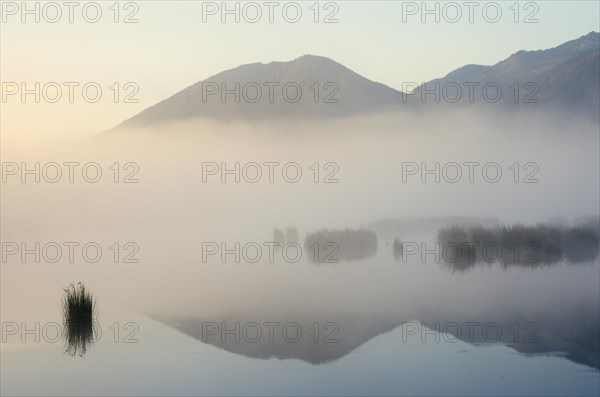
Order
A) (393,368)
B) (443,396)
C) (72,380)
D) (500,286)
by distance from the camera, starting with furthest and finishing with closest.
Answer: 1. (500,286)
2. (393,368)
3. (72,380)
4. (443,396)

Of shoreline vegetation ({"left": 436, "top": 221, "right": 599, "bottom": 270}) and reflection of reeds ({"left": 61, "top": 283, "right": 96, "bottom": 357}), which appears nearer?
reflection of reeds ({"left": 61, "top": 283, "right": 96, "bottom": 357})

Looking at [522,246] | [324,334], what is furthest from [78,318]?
[522,246]

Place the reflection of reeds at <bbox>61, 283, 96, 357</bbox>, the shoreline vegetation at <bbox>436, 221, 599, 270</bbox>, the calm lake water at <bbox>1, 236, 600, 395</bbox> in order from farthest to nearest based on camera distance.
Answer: the shoreline vegetation at <bbox>436, 221, 599, 270</bbox>, the reflection of reeds at <bbox>61, 283, 96, 357</bbox>, the calm lake water at <bbox>1, 236, 600, 395</bbox>

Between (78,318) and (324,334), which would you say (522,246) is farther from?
(78,318)

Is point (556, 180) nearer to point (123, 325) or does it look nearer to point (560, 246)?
point (560, 246)

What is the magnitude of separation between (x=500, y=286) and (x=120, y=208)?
110860 mm

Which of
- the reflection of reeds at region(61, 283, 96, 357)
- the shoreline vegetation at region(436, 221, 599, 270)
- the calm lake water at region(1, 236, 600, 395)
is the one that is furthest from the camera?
the shoreline vegetation at region(436, 221, 599, 270)

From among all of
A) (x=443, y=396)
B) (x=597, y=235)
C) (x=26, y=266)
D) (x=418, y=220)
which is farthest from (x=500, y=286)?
(x=418, y=220)

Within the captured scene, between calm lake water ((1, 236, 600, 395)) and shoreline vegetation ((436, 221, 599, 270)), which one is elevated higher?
shoreline vegetation ((436, 221, 599, 270))

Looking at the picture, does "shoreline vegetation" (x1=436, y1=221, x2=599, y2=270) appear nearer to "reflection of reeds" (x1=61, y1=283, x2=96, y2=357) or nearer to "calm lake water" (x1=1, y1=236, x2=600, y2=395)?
"calm lake water" (x1=1, y1=236, x2=600, y2=395)

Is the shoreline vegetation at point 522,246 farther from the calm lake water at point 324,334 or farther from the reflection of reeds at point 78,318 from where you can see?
the reflection of reeds at point 78,318

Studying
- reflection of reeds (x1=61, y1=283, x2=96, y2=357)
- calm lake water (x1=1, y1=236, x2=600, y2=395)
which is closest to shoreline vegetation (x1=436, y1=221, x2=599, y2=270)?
calm lake water (x1=1, y1=236, x2=600, y2=395)

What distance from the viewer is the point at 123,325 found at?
28.2m

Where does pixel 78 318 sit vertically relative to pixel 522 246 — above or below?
below
